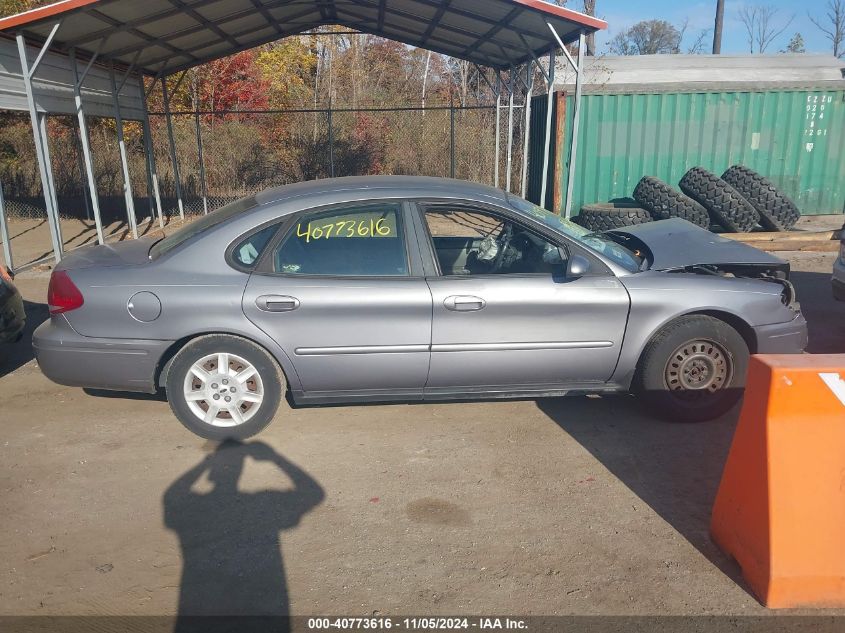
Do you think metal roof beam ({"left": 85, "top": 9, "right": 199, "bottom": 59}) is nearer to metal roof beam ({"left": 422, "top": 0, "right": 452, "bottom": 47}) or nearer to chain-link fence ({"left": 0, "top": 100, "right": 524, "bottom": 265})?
chain-link fence ({"left": 0, "top": 100, "right": 524, "bottom": 265})

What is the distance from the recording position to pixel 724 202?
10.2 m

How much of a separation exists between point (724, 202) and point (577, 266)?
7179 mm

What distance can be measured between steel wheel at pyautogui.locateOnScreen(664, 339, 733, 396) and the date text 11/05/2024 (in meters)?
2.27

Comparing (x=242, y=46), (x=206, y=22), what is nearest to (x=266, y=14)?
(x=206, y=22)

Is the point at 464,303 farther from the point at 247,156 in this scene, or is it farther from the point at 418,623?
the point at 247,156

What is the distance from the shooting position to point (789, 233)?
10.6 meters

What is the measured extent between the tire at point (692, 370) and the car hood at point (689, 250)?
17.4 inches

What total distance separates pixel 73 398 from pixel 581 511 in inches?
154

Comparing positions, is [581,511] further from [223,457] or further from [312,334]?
[223,457]

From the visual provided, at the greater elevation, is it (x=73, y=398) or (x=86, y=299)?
(x=86, y=299)

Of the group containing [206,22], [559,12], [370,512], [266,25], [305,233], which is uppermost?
[266,25]

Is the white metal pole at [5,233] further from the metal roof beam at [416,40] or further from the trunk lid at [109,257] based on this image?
the metal roof beam at [416,40]

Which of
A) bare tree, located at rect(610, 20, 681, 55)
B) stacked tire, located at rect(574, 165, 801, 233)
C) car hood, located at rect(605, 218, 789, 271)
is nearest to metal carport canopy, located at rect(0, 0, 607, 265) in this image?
stacked tire, located at rect(574, 165, 801, 233)

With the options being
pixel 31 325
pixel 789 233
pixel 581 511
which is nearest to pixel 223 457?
pixel 581 511
